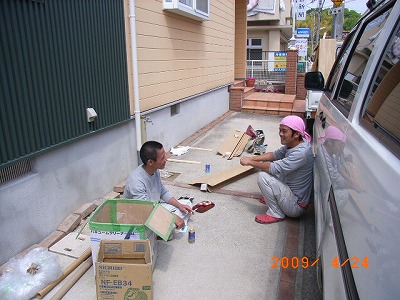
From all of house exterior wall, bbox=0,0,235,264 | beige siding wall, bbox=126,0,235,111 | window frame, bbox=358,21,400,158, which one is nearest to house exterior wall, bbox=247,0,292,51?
house exterior wall, bbox=0,0,235,264

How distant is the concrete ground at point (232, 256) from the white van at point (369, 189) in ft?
3.54

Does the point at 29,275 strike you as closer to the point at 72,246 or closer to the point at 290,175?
the point at 72,246

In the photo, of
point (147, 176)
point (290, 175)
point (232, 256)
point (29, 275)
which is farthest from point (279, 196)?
point (29, 275)

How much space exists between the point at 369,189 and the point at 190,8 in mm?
5812

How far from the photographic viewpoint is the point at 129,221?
9.53ft

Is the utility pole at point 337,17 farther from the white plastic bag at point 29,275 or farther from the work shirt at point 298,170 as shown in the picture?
the white plastic bag at point 29,275

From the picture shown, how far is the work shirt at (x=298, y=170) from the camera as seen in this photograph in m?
3.38

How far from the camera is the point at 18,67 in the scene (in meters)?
2.83

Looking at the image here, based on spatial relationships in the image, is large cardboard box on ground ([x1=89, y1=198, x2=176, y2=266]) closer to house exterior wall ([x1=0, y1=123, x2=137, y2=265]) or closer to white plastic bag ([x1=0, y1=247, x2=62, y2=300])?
white plastic bag ([x1=0, y1=247, x2=62, y2=300])

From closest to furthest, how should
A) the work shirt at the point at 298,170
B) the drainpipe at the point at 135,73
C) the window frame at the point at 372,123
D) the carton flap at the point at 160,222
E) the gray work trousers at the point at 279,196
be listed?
1. the window frame at the point at 372,123
2. the carton flap at the point at 160,222
3. the work shirt at the point at 298,170
4. the gray work trousers at the point at 279,196
5. the drainpipe at the point at 135,73

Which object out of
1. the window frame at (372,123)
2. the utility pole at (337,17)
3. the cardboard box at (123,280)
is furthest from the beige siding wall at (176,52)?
the window frame at (372,123)

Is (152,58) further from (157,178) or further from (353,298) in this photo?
(353,298)

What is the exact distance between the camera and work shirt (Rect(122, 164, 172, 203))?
301 cm

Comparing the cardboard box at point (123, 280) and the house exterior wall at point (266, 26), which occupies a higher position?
the house exterior wall at point (266, 26)
